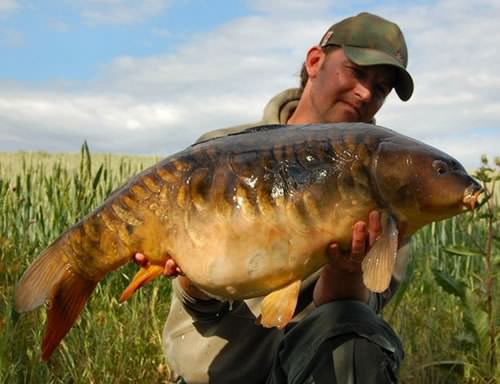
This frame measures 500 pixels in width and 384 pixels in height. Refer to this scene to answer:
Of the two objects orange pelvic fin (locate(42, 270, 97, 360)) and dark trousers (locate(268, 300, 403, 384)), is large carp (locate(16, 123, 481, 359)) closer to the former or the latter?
orange pelvic fin (locate(42, 270, 97, 360))

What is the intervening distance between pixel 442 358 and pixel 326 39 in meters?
1.35

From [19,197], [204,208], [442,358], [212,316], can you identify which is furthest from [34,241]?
[204,208]

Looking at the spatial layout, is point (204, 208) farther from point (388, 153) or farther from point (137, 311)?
point (137, 311)

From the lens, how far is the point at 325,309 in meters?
2.46

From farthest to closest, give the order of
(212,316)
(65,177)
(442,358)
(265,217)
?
(65,177) < (442,358) < (212,316) < (265,217)

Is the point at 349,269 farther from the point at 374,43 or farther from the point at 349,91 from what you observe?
the point at 374,43

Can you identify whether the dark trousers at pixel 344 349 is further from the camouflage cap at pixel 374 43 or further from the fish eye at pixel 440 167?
the camouflage cap at pixel 374 43

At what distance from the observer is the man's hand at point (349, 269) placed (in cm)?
185

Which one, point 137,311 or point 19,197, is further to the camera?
point 19,197

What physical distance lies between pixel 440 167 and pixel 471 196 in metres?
0.09

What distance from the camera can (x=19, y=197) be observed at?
3.74 meters

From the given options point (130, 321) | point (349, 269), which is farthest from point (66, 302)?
point (130, 321)

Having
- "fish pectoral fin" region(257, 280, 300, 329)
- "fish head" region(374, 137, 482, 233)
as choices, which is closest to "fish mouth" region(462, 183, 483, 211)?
"fish head" region(374, 137, 482, 233)

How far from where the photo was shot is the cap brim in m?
2.95
